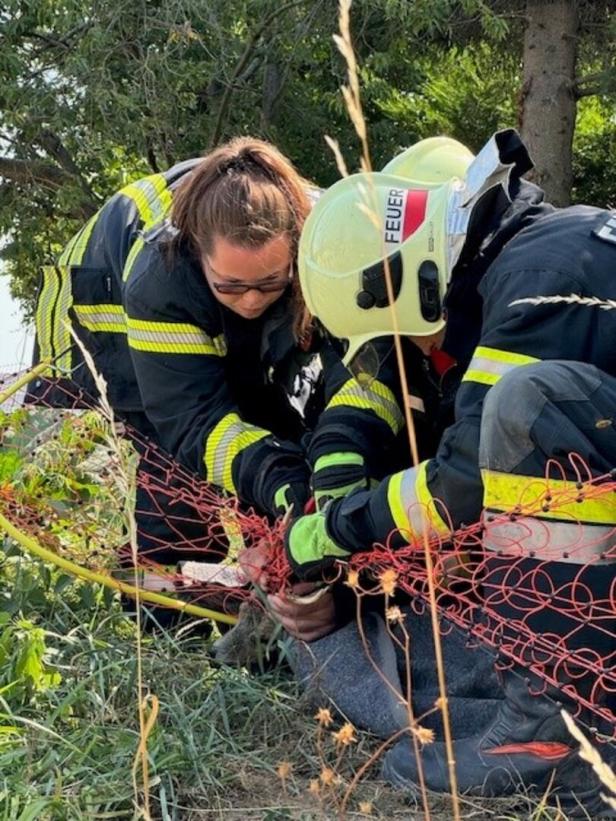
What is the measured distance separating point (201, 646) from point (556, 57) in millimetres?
8083

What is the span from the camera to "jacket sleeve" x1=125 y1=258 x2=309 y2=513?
3783 millimetres

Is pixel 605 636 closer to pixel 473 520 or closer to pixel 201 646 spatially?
pixel 473 520

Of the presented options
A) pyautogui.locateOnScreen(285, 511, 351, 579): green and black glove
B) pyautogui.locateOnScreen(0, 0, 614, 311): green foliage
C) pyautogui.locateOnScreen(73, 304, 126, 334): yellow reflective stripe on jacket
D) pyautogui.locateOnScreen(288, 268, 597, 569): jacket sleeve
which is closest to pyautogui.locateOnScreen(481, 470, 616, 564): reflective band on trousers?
pyautogui.locateOnScreen(288, 268, 597, 569): jacket sleeve

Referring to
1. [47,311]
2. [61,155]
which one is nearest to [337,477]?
[47,311]

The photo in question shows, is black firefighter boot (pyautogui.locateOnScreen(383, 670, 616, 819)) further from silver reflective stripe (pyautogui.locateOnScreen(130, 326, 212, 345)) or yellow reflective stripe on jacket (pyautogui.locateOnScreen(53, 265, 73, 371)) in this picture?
yellow reflective stripe on jacket (pyautogui.locateOnScreen(53, 265, 73, 371))

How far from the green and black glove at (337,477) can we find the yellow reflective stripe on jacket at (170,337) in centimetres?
67

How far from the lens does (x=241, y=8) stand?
33.4 ft

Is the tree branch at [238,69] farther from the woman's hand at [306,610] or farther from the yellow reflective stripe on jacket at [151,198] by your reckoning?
the woman's hand at [306,610]

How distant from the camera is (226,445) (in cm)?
379

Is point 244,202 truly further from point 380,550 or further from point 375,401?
point 380,550

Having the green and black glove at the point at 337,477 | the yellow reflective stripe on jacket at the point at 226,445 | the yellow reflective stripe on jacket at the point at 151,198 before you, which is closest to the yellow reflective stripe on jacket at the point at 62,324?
the yellow reflective stripe on jacket at the point at 151,198

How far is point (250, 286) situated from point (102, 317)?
3.23 ft

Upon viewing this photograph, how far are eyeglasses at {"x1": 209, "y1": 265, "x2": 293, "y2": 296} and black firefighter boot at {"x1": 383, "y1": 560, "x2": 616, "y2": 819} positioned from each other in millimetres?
1242

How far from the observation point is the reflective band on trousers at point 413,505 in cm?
291
